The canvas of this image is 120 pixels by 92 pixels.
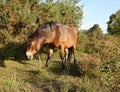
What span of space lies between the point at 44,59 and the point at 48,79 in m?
4.40

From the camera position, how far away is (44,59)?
1462 cm

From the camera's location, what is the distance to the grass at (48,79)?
886cm

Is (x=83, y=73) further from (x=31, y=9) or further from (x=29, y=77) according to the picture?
(x=31, y=9)

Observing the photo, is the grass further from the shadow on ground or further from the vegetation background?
the shadow on ground

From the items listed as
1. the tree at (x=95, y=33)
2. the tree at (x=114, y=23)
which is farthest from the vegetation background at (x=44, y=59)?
the tree at (x=114, y=23)

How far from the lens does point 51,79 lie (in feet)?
33.7

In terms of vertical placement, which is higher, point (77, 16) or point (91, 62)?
point (77, 16)

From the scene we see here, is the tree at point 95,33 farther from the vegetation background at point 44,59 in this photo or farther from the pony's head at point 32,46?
the pony's head at point 32,46

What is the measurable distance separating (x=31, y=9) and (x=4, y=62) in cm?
267

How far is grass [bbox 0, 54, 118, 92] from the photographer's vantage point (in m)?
8.86

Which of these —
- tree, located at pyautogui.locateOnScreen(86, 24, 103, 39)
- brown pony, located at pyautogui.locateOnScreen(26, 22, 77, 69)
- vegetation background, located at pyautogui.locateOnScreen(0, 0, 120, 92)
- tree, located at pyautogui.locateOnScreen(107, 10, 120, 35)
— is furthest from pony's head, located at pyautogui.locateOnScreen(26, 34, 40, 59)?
tree, located at pyautogui.locateOnScreen(107, 10, 120, 35)

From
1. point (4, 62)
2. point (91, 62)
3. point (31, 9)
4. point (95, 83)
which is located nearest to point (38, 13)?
point (31, 9)

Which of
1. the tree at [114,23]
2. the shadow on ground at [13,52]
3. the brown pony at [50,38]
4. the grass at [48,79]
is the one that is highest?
the tree at [114,23]

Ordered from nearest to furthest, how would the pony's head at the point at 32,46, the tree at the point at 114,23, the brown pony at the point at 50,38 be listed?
1. the pony's head at the point at 32,46
2. the brown pony at the point at 50,38
3. the tree at the point at 114,23
